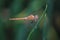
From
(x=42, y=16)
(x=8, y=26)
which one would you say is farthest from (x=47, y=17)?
(x=8, y=26)

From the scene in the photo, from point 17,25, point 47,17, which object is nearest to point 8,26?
point 17,25

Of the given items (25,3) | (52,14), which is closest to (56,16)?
(52,14)

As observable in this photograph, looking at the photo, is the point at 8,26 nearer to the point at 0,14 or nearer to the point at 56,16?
the point at 0,14

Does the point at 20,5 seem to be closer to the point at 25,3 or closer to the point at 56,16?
the point at 25,3

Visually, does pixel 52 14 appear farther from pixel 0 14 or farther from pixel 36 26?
pixel 0 14

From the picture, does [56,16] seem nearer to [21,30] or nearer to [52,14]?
[52,14]
